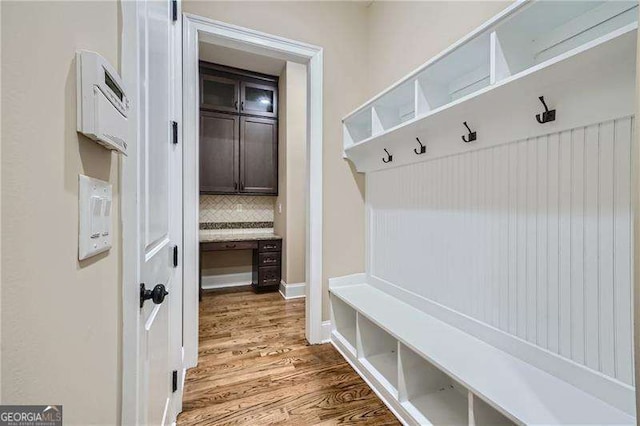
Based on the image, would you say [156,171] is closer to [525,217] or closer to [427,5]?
[525,217]

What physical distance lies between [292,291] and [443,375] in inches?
85.2

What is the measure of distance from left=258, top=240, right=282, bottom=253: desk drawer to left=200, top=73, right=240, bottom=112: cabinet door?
179 cm

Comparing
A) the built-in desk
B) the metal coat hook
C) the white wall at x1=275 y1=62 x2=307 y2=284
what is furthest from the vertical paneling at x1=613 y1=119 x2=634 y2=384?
the built-in desk

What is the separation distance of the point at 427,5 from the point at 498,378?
210 cm

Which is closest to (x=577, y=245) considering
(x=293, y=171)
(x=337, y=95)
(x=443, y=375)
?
(x=443, y=375)

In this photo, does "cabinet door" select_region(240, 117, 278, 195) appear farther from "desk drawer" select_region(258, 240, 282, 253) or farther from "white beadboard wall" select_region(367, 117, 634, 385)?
"white beadboard wall" select_region(367, 117, 634, 385)

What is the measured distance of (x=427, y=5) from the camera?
5.64ft

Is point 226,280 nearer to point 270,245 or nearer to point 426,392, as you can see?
point 270,245

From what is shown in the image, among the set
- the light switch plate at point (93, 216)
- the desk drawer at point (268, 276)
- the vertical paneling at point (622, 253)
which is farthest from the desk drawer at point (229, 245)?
the vertical paneling at point (622, 253)

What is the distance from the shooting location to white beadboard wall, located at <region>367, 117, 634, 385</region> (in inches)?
35.0

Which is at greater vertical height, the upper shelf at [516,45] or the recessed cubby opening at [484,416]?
the upper shelf at [516,45]

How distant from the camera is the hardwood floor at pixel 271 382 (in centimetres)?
144

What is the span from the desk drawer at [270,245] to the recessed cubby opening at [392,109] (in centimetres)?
215

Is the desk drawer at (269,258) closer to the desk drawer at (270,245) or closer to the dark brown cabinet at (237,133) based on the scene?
the desk drawer at (270,245)
